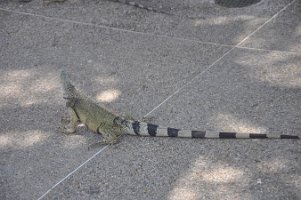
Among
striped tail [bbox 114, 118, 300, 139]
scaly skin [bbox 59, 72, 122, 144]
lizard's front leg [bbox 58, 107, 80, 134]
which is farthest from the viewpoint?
lizard's front leg [bbox 58, 107, 80, 134]

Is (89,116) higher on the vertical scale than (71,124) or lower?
higher

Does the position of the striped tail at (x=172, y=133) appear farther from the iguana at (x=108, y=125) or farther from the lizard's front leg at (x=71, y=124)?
the lizard's front leg at (x=71, y=124)

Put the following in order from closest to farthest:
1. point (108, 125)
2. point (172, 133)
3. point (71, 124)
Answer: point (172, 133)
point (108, 125)
point (71, 124)

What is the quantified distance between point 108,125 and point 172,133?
2.11 ft

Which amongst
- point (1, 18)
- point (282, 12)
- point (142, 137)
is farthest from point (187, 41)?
point (1, 18)

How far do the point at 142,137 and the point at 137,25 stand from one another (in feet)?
8.05

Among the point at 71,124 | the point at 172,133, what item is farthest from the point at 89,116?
the point at 172,133

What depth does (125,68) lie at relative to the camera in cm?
586

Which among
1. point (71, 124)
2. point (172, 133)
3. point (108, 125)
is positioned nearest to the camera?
point (172, 133)

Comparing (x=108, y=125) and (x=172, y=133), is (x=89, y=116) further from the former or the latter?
(x=172, y=133)

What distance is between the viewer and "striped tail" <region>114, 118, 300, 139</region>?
4484mm

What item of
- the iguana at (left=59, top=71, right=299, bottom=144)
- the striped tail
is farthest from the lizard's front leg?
the striped tail

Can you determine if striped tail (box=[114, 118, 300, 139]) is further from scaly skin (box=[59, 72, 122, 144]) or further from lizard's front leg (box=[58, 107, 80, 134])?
lizard's front leg (box=[58, 107, 80, 134])

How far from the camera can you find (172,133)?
182 inches
